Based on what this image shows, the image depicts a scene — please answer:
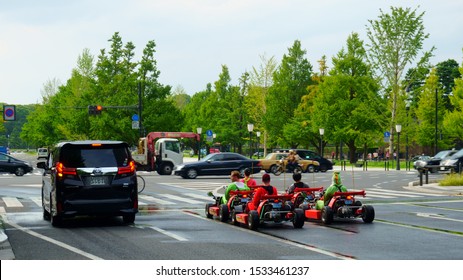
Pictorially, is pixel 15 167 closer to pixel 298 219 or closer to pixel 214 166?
pixel 214 166

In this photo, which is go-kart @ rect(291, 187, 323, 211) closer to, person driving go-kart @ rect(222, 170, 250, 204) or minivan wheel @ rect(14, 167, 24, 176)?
person driving go-kart @ rect(222, 170, 250, 204)

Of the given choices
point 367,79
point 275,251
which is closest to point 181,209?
point 275,251

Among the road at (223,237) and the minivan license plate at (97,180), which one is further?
the minivan license plate at (97,180)

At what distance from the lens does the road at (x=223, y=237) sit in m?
10.7

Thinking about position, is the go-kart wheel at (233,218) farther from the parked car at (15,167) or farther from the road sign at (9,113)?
the parked car at (15,167)

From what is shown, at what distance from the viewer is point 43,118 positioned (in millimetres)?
94188

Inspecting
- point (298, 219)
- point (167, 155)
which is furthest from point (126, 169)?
point (167, 155)

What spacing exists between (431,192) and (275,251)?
1840cm

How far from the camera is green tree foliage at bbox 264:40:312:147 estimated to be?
81.5 meters

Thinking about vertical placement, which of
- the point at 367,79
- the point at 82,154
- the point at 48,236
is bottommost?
the point at 48,236

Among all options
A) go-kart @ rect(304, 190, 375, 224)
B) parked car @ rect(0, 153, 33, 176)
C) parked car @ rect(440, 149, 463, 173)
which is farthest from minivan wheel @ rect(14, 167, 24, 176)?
go-kart @ rect(304, 190, 375, 224)

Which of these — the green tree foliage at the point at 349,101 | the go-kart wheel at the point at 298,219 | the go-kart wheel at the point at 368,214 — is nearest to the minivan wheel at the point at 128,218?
the go-kart wheel at the point at 298,219

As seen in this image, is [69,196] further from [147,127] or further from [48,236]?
[147,127]

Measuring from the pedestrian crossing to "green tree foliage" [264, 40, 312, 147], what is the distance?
172ft
